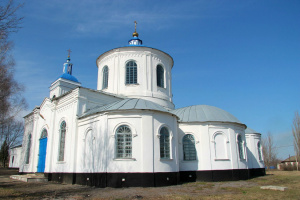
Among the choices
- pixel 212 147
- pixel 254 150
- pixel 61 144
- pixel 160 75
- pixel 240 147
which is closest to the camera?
pixel 212 147

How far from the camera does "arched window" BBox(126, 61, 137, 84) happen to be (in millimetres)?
18578

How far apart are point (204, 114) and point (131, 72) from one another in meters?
6.51

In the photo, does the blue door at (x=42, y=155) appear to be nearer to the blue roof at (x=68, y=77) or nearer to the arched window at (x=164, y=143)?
the blue roof at (x=68, y=77)

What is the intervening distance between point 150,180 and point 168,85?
32.5 feet

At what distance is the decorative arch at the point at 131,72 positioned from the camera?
18.6 meters

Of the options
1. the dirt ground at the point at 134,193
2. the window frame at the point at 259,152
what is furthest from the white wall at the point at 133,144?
the window frame at the point at 259,152

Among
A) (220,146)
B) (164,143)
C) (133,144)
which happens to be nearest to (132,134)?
(133,144)

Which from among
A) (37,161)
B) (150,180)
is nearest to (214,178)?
(150,180)

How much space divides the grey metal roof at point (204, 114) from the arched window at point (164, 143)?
3.15m

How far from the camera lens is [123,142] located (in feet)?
41.2

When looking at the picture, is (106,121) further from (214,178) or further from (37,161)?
(37,161)

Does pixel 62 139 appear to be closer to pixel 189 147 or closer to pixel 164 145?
pixel 164 145

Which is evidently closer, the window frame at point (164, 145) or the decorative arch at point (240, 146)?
the window frame at point (164, 145)

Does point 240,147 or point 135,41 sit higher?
point 135,41
